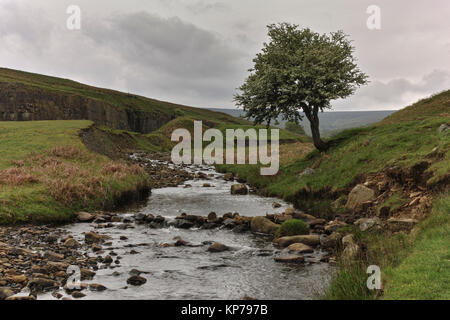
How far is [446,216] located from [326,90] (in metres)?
23.5

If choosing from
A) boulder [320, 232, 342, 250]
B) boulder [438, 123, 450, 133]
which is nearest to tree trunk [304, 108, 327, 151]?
boulder [438, 123, 450, 133]

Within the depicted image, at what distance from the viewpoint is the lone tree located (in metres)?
34.3

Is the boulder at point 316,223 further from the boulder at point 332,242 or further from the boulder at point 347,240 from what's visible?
the boulder at point 347,240

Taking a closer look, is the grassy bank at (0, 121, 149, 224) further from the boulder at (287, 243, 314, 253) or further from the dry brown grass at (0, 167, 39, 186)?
the boulder at (287, 243, 314, 253)

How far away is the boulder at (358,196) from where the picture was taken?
73.9ft

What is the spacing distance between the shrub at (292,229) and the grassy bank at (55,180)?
13.0m

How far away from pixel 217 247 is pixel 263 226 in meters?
4.57

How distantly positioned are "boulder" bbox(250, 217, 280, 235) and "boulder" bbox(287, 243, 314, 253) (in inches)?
139

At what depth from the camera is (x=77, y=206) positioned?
2331 centimetres

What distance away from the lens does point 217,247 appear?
55.5 feet

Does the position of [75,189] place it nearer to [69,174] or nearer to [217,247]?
[69,174]

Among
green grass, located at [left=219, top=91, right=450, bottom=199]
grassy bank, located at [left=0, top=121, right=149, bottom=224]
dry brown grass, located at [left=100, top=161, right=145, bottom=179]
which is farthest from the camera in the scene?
dry brown grass, located at [left=100, top=161, right=145, bottom=179]

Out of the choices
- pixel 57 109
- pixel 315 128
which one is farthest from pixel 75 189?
pixel 57 109

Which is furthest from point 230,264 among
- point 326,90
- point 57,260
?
point 326,90
